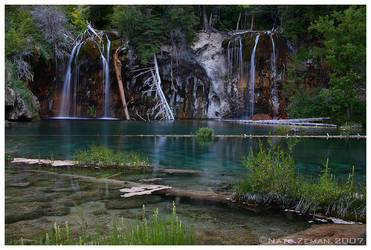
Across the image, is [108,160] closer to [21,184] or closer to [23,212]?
[21,184]

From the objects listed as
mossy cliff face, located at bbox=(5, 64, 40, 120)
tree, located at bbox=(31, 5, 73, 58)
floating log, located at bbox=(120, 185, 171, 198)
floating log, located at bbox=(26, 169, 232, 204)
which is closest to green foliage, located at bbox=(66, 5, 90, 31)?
tree, located at bbox=(31, 5, 73, 58)

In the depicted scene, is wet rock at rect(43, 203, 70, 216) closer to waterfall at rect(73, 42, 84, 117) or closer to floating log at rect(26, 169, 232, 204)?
floating log at rect(26, 169, 232, 204)

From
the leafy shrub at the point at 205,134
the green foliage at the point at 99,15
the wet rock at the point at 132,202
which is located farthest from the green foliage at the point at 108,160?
the green foliage at the point at 99,15

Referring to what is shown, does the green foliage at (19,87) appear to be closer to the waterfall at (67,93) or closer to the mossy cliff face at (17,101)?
the mossy cliff face at (17,101)

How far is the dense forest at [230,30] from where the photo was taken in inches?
928

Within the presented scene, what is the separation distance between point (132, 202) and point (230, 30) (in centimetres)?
3775

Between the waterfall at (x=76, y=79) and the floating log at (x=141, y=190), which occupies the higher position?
the waterfall at (x=76, y=79)

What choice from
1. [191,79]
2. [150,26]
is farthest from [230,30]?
[150,26]

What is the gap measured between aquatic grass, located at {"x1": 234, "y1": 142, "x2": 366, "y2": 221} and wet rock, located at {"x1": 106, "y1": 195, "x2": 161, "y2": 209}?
4.56ft

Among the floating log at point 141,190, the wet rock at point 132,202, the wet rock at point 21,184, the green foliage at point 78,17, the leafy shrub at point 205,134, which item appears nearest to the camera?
the wet rock at point 132,202

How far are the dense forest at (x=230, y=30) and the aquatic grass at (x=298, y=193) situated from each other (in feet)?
63.8

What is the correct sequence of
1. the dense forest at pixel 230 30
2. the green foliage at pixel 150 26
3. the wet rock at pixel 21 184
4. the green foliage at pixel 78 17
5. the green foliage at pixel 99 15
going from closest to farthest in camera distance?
1. the wet rock at pixel 21 184
2. the dense forest at pixel 230 30
3. the green foliage at pixel 150 26
4. the green foliage at pixel 78 17
5. the green foliage at pixel 99 15

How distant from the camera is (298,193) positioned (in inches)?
217

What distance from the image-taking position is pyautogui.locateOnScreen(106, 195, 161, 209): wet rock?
5512 millimetres
